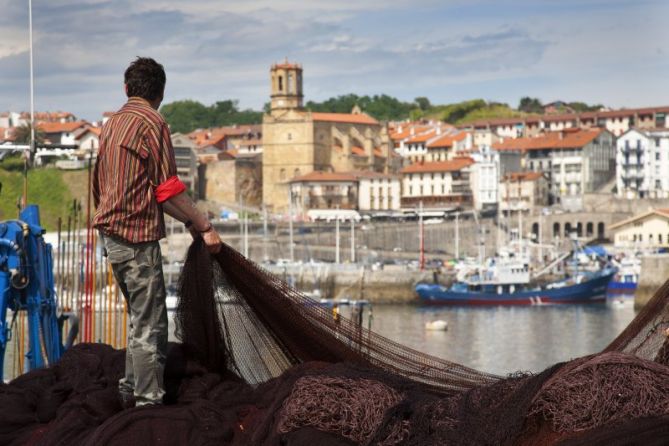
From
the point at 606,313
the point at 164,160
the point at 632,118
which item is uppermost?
the point at 632,118

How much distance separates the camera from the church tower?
12012 cm

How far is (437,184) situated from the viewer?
105 metres

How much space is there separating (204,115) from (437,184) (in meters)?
72.6

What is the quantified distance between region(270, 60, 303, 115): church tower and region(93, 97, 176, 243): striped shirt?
379ft

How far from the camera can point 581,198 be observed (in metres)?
96.9

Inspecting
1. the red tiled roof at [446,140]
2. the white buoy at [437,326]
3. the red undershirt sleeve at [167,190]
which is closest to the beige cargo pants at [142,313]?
the red undershirt sleeve at [167,190]

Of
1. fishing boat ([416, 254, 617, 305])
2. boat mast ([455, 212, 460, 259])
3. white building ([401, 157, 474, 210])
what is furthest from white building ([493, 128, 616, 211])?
fishing boat ([416, 254, 617, 305])

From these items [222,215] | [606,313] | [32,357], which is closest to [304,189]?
[222,215]

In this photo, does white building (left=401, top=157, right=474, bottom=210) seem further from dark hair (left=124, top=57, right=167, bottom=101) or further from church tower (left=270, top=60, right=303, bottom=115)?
dark hair (left=124, top=57, right=167, bottom=101)

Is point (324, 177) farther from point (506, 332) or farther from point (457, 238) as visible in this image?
point (506, 332)

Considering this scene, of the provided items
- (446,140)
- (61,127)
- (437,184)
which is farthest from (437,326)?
(61,127)

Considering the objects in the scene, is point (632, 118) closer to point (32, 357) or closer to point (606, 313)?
point (606, 313)

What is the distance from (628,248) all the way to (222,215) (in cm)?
3333

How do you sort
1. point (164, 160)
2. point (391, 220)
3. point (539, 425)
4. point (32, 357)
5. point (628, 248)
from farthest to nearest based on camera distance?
point (391, 220) < point (628, 248) < point (32, 357) < point (164, 160) < point (539, 425)
